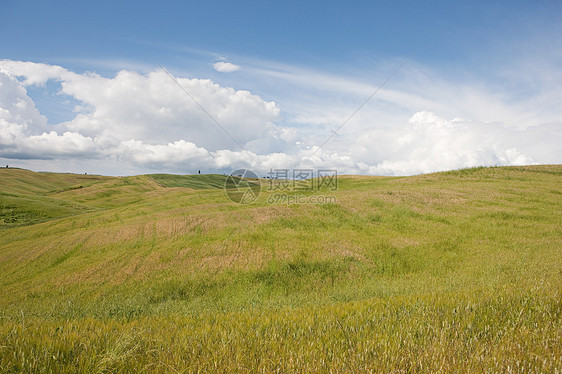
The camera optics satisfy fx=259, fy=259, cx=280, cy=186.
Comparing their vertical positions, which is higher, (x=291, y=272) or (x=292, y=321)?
(x=292, y=321)

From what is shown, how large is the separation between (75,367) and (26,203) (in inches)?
2310

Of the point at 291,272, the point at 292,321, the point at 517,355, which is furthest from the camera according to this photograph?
the point at 291,272

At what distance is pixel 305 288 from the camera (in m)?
13.1

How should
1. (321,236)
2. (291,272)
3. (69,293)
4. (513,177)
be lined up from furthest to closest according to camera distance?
1. (513,177)
2. (321,236)
3. (291,272)
4. (69,293)

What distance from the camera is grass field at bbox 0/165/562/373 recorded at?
Result: 3.93 metres

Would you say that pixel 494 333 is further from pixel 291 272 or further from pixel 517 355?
pixel 291 272

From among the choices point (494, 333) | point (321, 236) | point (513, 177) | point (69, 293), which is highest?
point (513, 177)

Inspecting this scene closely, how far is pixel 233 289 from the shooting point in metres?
13.0

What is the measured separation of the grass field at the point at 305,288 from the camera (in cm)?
393

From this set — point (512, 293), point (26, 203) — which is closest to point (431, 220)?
point (512, 293)

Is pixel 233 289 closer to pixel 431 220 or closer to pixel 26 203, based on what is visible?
pixel 431 220

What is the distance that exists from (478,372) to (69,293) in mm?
16281

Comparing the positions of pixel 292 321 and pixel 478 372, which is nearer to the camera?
pixel 478 372

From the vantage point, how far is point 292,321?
5.96m
